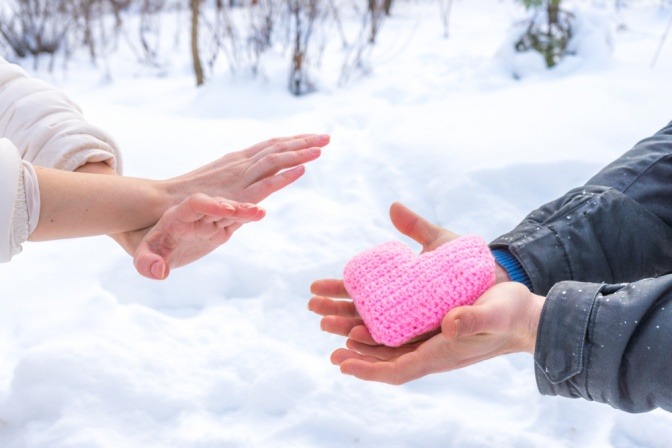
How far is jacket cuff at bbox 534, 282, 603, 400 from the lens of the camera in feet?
3.65

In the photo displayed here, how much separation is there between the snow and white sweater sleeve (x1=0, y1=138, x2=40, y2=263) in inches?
12.8

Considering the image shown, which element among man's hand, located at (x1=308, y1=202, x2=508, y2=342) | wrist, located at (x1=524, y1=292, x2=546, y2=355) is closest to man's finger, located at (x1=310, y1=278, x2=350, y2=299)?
man's hand, located at (x1=308, y1=202, x2=508, y2=342)

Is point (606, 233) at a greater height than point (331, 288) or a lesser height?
greater

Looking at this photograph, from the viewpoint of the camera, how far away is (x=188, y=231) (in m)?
1.44

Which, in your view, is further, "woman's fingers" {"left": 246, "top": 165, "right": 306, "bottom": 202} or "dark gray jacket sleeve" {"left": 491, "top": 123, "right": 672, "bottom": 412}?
"woman's fingers" {"left": 246, "top": 165, "right": 306, "bottom": 202}

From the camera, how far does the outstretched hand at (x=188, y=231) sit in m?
1.32

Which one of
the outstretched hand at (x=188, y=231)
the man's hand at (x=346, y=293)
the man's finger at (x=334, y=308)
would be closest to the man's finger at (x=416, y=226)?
the man's hand at (x=346, y=293)

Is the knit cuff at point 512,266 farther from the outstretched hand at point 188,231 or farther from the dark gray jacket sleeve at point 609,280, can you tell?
the outstretched hand at point 188,231

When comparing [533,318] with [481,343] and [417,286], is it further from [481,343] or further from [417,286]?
[417,286]

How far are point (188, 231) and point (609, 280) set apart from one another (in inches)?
37.3

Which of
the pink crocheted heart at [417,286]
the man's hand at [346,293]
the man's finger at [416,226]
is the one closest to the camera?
the pink crocheted heart at [417,286]

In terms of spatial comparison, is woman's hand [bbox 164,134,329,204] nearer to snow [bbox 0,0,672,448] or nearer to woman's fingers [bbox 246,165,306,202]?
woman's fingers [bbox 246,165,306,202]

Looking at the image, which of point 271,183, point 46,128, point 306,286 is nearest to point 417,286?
point 271,183

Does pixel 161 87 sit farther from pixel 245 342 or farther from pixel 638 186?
pixel 638 186
